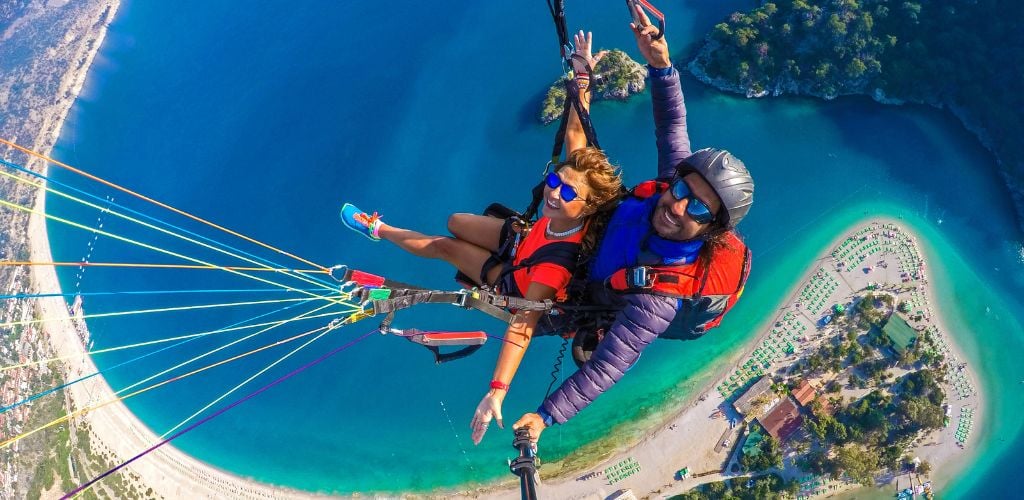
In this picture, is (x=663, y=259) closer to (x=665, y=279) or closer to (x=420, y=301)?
(x=665, y=279)

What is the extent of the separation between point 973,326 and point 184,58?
19.9 metres

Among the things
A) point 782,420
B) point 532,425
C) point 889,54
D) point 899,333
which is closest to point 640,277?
point 532,425

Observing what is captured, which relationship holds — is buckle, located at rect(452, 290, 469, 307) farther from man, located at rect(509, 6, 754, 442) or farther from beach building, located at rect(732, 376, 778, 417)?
beach building, located at rect(732, 376, 778, 417)

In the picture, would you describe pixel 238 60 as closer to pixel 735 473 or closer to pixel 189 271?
pixel 189 271

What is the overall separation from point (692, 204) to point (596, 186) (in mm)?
588

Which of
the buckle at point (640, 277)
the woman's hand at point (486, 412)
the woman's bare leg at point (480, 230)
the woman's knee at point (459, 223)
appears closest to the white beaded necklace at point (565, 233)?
the buckle at point (640, 277)

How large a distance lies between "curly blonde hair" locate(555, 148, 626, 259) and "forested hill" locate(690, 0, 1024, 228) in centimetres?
1061

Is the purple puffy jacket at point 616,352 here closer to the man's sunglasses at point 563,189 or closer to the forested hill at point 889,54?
the man's sunglasses at point 563,189

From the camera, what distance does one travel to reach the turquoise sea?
11164 millimetres

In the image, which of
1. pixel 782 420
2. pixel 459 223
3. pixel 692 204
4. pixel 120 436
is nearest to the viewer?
pixel 692 204

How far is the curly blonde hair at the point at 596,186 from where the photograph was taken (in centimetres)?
315

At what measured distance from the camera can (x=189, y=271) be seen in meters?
13.4

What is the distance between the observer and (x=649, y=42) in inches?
125

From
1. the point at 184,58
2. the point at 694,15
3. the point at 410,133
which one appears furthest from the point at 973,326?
the point at 184,58
